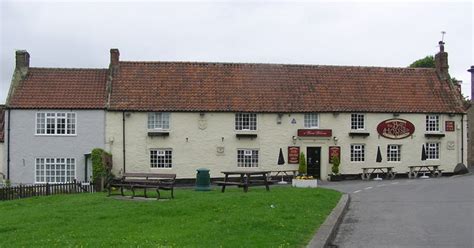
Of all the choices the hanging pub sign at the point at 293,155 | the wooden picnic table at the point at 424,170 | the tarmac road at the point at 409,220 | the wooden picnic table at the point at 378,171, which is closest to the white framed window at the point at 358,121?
the wooden picnic table at the point at 378,171

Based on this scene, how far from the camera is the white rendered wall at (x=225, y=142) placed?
35.0m

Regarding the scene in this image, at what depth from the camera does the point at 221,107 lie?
118ft

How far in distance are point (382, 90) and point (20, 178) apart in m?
24.0

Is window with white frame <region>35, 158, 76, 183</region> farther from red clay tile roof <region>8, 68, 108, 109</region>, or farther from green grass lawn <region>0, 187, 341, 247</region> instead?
green grass lawn <region>0, 187, 341, 247</region>

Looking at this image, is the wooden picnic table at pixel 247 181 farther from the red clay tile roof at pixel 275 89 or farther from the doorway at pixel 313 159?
the doorway at pixel 313 159

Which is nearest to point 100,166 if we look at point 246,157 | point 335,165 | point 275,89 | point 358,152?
point 246,157

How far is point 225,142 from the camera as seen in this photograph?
1401 inches

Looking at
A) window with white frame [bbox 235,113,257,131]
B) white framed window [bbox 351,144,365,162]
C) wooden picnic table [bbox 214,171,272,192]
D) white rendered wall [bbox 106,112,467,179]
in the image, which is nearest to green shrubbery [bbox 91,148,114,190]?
white rendered wall [bbox 106,112,467,179]

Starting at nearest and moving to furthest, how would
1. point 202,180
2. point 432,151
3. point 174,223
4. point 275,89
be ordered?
point 174,223
point 202,180
point 275,89
point 432,151

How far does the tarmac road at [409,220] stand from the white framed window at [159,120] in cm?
1517

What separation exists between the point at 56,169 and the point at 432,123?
964 inches

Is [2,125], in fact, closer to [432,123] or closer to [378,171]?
[378,171]

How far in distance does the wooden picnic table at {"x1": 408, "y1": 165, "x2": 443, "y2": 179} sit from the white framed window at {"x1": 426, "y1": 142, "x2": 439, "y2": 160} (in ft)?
2.38

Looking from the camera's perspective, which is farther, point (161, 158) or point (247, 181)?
point (161, 158)
